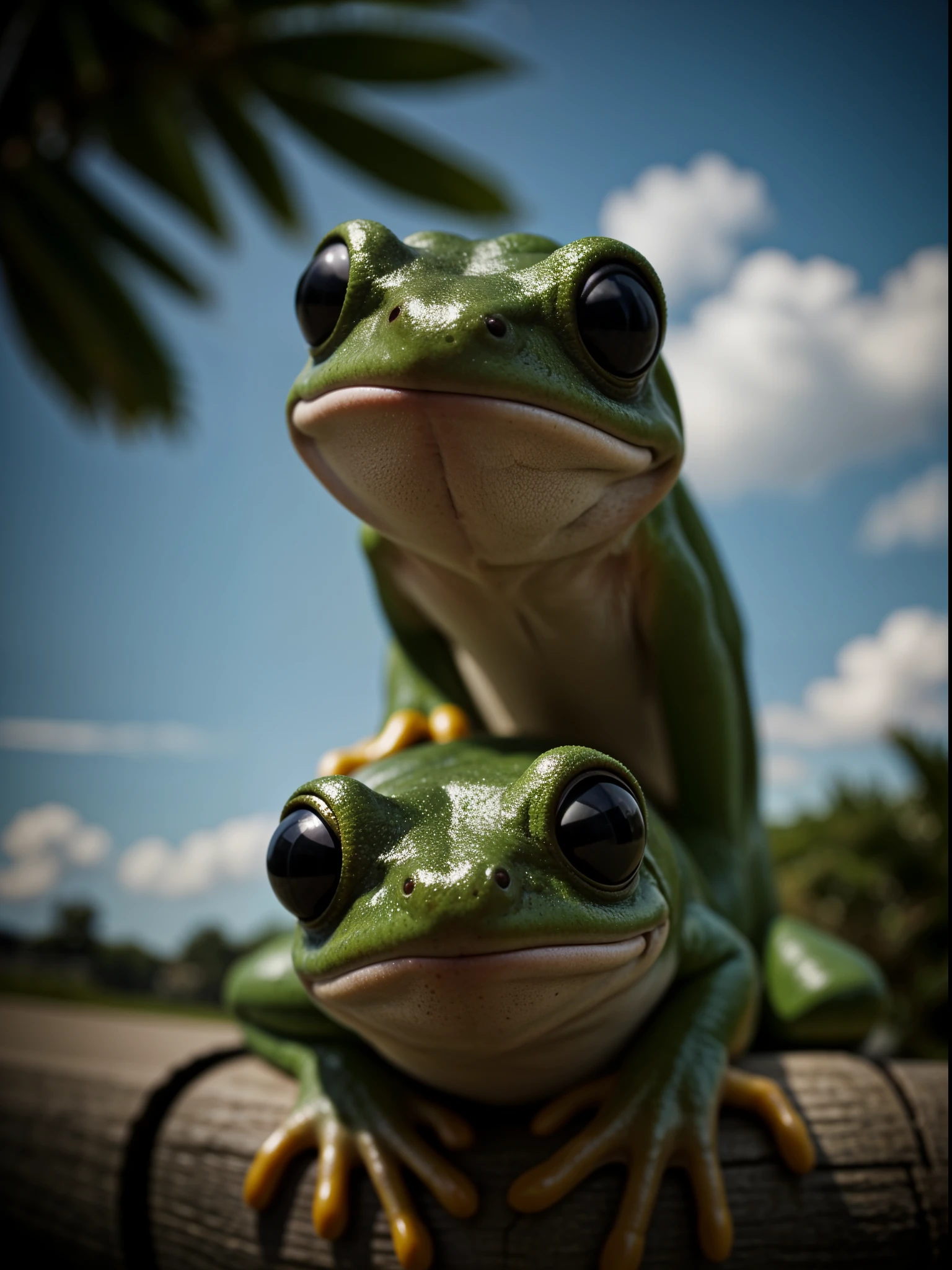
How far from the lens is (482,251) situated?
3.29ft

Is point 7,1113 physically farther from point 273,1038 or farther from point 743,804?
point 743,804

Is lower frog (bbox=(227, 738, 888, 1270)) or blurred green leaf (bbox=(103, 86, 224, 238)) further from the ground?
blurred green leaf (bbox=(103, 86, 224, 238))

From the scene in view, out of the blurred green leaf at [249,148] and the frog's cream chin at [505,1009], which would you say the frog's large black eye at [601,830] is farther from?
the blurred green leaf at [249,148]

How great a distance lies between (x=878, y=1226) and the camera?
1004 millimetres

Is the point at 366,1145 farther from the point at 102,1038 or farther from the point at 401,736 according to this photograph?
the point at 102,1038

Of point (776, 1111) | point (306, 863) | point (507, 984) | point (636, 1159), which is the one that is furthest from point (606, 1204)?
point (306, 863)

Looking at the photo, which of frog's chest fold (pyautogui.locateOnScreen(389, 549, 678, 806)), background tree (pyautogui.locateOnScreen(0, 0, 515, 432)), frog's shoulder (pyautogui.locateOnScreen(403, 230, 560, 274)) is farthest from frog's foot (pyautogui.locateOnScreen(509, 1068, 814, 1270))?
background tree (pyautogui.locateOnScreen(0, 0, 515, 432))

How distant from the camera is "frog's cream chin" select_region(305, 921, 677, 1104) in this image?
767 millimetres

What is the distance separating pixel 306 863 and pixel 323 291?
21.2 inches

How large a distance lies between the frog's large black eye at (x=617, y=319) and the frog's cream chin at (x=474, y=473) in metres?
0.07

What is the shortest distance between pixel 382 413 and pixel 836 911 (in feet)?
16.7

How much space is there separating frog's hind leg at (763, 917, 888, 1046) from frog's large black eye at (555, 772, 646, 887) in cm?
57

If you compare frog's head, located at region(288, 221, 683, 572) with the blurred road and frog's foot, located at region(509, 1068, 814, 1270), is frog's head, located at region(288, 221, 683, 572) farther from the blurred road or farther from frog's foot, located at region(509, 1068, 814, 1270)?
the blurred road

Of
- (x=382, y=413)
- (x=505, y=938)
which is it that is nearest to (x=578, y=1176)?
(x=505, y=938)
